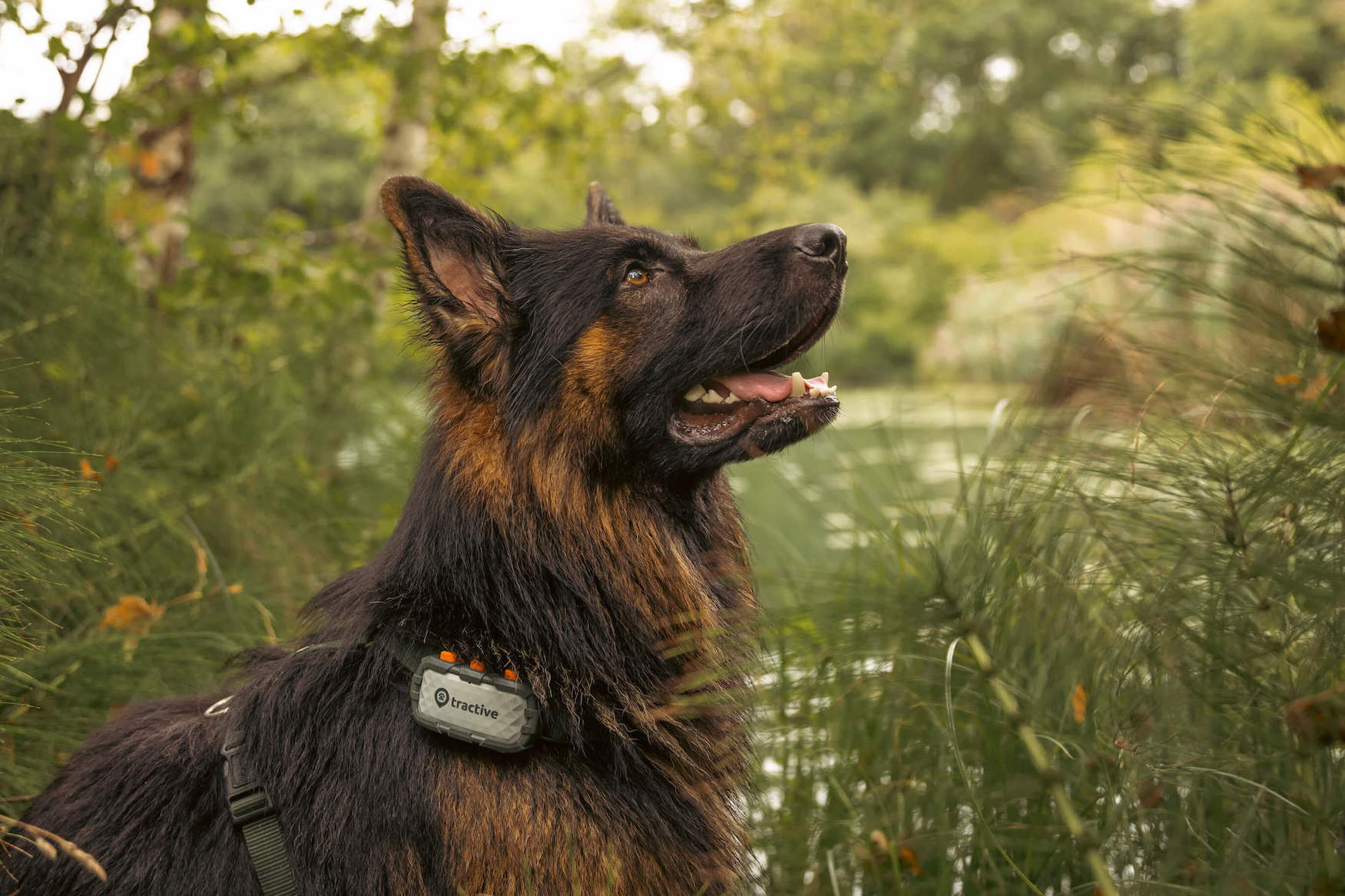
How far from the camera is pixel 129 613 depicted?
324 centimetres

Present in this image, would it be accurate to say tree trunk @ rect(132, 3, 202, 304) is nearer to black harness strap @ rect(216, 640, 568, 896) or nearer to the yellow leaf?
the yellow leaf

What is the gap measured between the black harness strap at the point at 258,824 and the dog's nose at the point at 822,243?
6.21 feet

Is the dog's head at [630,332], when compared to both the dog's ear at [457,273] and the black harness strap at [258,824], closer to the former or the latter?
the dog's ear at [457,273]

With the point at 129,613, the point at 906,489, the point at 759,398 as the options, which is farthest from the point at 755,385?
the point at 129,613

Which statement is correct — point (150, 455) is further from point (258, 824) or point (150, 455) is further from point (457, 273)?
point (258, 824)

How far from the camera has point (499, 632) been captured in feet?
7.92

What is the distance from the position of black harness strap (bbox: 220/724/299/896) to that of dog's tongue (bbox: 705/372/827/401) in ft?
4.93

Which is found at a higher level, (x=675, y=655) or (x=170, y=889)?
(x=675, y=655)

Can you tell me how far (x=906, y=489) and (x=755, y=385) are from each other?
603mm

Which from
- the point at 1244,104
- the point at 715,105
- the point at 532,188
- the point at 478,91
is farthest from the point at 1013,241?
the point at 1244,104

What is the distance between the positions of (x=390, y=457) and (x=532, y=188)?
106 feet

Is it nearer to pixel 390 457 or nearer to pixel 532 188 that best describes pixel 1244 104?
pixel 390 457

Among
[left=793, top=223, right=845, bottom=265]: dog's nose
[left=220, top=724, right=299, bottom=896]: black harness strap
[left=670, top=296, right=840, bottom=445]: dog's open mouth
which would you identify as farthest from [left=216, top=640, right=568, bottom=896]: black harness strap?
[left=793, top=223, right=845, bottom=265]: dog's nose

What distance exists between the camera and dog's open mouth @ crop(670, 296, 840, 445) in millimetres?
2660
